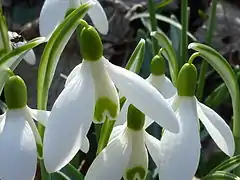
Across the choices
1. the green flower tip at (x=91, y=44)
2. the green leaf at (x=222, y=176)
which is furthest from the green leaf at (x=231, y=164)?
the green flower tip at (x=91, y=44)

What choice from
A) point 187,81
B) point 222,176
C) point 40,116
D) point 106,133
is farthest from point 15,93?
point 222,176

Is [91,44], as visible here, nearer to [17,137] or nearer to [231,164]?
[17,137]

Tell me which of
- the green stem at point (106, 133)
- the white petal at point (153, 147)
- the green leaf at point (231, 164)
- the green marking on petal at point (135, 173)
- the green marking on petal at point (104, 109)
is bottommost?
the green leaf at point (231, 164)

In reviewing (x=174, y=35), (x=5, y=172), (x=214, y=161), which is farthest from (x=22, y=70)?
(x=5, y=172)

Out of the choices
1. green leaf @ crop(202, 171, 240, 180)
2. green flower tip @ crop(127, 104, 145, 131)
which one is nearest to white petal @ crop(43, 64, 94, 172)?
green flower tip @ crop(127, 104, 145, 131)

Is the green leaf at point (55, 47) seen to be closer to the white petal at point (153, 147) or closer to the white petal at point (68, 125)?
the white petal at point (68, 125)

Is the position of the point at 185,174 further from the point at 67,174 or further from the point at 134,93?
the point at 67,174

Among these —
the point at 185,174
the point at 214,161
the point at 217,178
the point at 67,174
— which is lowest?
the point at 214,161
